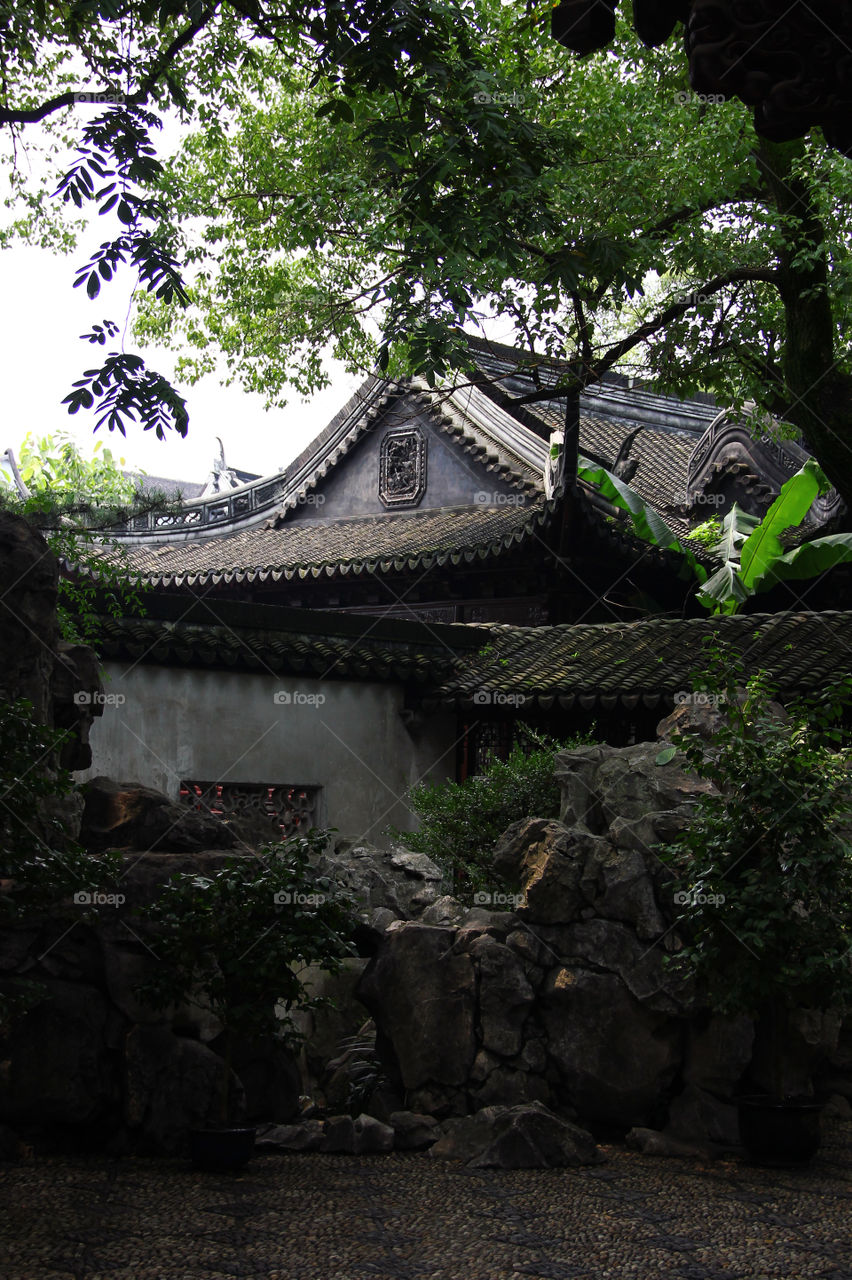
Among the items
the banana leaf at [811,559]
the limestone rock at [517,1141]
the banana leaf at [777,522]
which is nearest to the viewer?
the limestone rock at [517,1141]

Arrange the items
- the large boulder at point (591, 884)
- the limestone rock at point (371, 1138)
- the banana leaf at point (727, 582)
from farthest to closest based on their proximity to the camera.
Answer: the banana leaf at point (727, 582) → the large boulder at point (591, 884) → the limestone rock at point (371, 1138)

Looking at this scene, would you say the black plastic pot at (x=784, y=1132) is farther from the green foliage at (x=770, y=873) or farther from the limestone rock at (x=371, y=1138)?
the limestone rock at (x=371, y=1138)

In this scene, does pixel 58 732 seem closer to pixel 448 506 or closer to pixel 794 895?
pixel 794 895

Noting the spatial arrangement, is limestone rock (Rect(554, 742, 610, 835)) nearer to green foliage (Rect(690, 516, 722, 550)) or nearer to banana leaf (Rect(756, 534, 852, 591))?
banana leaf (Rect(756, 534, 852, 591))

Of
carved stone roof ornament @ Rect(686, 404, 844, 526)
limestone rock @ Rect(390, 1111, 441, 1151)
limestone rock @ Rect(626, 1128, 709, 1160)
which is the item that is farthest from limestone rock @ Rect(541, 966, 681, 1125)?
carved stone roof ornament @ Rect(686, 404, 844, 526)

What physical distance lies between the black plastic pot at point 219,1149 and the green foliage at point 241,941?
0.36m

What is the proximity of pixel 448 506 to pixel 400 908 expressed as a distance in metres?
10.4

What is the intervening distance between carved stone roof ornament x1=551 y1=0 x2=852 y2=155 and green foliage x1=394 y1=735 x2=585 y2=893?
783 centimetres

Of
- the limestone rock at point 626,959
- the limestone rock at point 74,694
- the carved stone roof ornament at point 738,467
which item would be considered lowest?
the limestone rock at point 626,959

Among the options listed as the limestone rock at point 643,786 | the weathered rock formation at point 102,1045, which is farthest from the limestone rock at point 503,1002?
the limestone rock at point 643,786

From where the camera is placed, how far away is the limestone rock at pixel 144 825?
24.1ft

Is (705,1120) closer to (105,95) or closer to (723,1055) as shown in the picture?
(723,1055)

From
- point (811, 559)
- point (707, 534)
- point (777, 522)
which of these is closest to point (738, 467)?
point (707, 534)

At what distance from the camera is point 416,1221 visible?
507cm
